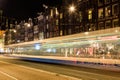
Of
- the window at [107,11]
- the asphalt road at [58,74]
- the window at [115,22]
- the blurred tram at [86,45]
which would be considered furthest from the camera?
the window at [107,11]

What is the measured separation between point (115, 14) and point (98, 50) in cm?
2424

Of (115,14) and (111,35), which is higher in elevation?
(115,14)

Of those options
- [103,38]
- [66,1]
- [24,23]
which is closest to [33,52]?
[103,38]

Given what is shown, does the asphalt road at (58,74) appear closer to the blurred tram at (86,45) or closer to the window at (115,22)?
the blurred tram at (86,45)

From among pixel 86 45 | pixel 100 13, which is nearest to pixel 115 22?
pixel 100 13

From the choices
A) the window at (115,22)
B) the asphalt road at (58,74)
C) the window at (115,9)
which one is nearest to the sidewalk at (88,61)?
the asphalt road at (58,74)

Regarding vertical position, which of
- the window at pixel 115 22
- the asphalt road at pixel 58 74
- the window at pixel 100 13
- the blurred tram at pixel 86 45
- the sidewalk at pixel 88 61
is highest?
the window at pixel 100 13

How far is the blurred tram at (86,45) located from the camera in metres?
28.9

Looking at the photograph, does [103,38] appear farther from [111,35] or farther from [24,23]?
[24,23]

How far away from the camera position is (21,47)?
5909 centimetres

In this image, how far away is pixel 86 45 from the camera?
33938 millimetres

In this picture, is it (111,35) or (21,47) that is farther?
(21,47)

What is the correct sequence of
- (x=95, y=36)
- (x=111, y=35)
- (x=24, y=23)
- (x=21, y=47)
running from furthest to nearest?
(x=24, y=23) → (x=21, y=47) → (x=95, y=36) → (x=111, y=35)

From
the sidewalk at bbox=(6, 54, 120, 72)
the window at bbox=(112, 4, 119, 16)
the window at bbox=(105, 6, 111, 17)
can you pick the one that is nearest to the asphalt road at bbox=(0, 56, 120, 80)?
the sidewalk at bbox=(6, 54, 120, 72)
